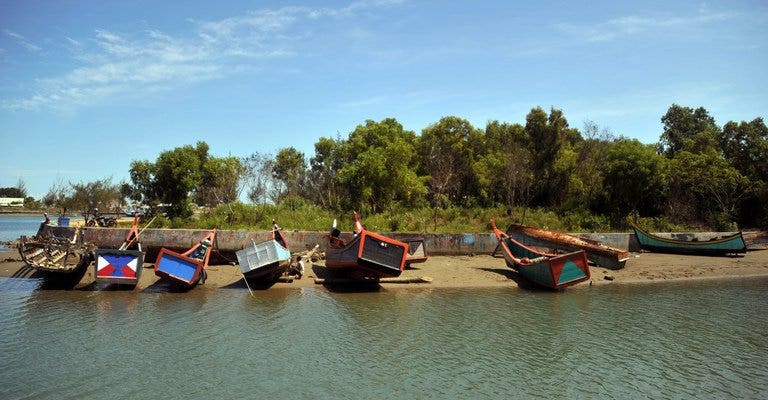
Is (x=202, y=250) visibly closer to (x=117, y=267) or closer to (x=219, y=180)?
(x=117, y=267)

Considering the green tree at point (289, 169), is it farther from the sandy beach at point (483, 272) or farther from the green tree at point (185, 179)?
the sandy beach at point (483, 272)

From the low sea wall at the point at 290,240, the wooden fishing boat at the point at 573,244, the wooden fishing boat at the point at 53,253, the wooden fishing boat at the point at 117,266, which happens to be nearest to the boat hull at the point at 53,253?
the wooden fishing boat at the point at 53,253

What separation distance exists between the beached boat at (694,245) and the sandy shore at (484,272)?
24.1 inches

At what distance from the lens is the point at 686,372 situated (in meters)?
10.6

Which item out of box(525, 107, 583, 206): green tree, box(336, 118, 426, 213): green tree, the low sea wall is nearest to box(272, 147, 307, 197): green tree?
box(336, 118, 426, 213): green tree

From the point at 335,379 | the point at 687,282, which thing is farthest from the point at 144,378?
the point at 687,282

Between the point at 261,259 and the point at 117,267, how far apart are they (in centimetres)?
520

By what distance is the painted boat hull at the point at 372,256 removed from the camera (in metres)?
17.5

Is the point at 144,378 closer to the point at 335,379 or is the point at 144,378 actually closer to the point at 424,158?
the point at 335,379

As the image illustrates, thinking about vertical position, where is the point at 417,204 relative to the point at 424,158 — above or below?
below

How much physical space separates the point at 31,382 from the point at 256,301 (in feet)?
24.3

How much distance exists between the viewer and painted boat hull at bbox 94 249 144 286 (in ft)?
57.3

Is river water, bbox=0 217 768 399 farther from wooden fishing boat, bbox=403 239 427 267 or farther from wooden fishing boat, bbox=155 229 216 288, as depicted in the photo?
wooden fishing boat, bbox=403 239 427 267

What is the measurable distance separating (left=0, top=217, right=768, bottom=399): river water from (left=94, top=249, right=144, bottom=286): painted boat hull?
665mm
